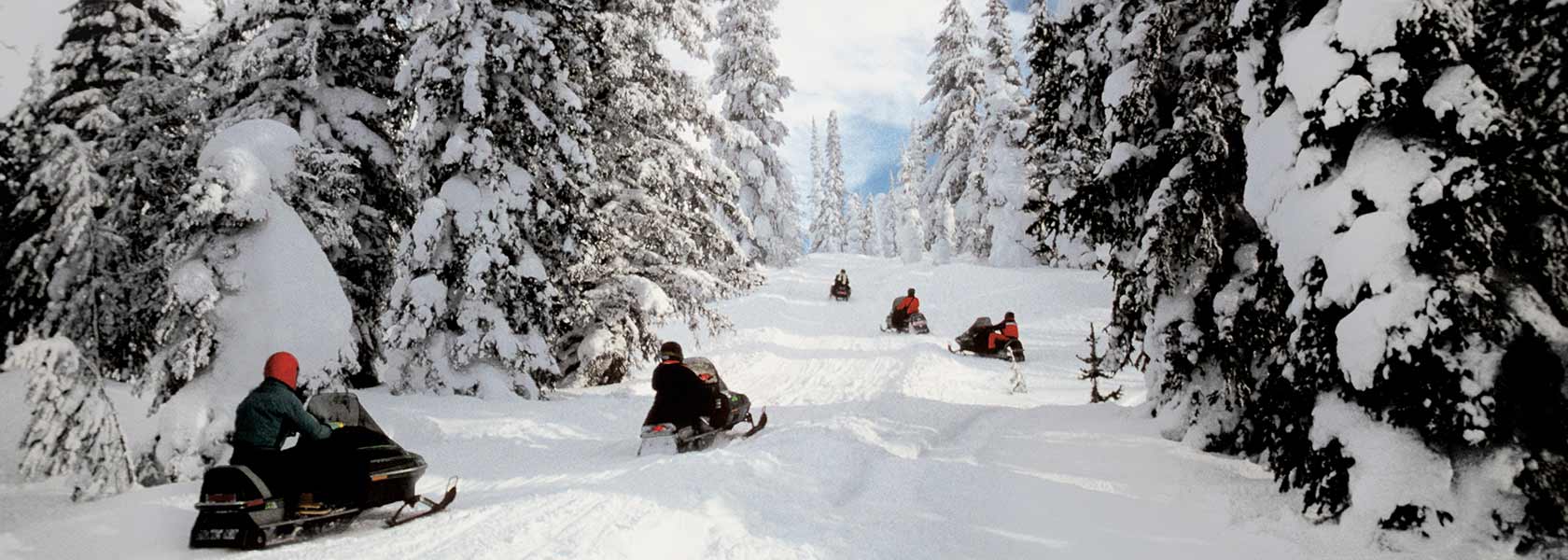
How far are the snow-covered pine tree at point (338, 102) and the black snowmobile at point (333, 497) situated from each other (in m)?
5.80

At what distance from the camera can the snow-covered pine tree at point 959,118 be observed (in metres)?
38.1

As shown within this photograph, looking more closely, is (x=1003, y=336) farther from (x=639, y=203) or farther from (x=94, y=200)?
(x=94, y=200)

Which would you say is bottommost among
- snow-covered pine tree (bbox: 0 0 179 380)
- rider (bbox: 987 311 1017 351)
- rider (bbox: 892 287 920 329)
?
rider (bbox: 987 311 1017 351)

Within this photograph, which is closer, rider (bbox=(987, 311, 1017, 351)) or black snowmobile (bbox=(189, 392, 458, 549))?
black snowmobile (bbox=(189, 392, 458, 549))

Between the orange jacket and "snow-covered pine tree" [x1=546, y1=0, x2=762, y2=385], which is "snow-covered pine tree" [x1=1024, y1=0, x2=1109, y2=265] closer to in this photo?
"snow-covered pine tree" [x1=546, y1=0, x2=762, y2=385]

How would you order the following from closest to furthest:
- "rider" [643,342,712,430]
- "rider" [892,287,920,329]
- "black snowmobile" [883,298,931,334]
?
"rider" [643,342,712,430], "black snowmobile" [883,298,931,334], "rider" [892,287,920,329]

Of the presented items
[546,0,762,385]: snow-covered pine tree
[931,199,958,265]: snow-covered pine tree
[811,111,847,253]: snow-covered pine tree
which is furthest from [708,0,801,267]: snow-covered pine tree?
[811,111,847,253]: snow-covered pine tree

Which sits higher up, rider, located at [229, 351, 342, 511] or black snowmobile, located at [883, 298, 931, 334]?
rider, located at [229, 351, 342, 511]

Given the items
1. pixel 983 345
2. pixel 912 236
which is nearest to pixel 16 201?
pixel 983 345

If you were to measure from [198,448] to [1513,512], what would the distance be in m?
11.3

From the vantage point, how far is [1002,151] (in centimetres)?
3488

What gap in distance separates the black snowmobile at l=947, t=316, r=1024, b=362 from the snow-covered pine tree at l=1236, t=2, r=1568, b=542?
44.7 feet

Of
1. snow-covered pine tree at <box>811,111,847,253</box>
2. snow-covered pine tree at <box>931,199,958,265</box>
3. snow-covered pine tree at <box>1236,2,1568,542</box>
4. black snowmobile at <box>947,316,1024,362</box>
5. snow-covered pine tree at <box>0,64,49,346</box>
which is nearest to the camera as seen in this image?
snow-covered pine tree at <box>1236,2,1568,542</box>

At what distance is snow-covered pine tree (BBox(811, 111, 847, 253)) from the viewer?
8394 centimetres
